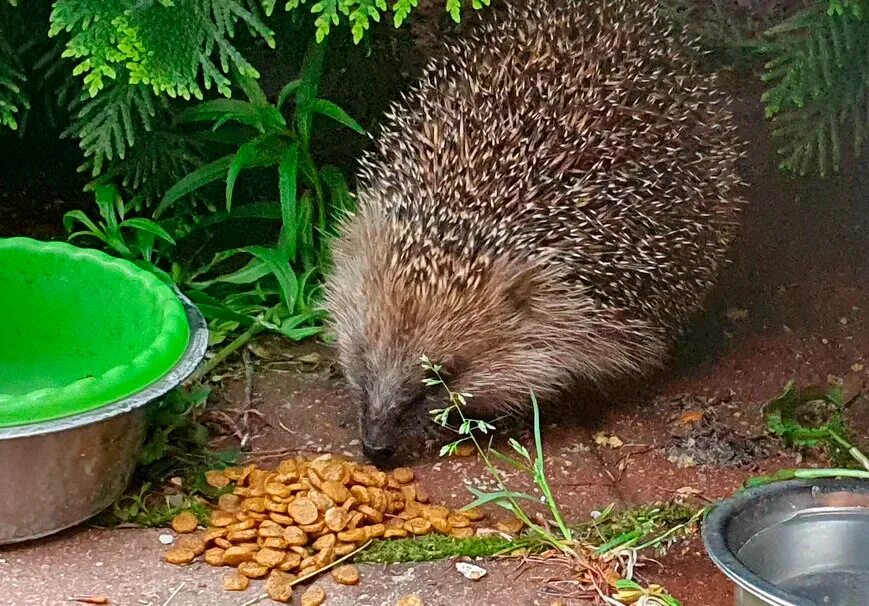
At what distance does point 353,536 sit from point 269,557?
0.18m

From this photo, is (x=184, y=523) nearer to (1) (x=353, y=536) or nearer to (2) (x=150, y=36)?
(1) (x=353, y=536)

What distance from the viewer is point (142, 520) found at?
2307 mm

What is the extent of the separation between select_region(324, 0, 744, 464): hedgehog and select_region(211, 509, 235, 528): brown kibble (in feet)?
1.24

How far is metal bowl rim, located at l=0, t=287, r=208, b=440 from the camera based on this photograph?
2.00m

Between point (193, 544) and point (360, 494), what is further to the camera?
point (360, 494)

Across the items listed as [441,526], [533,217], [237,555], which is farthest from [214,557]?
[533,217]

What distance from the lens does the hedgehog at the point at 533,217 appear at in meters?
2.63

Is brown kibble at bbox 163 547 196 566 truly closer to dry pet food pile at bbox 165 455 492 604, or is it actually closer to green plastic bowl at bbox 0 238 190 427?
dry pet food pile at bbox 165 455 492 604

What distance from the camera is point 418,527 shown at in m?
2.33

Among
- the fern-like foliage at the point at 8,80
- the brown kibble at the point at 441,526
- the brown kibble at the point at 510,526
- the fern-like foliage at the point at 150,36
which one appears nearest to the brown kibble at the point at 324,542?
the brown kibble at the point at 441,526

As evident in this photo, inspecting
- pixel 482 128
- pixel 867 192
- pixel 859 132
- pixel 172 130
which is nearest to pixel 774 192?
pixel 867 192

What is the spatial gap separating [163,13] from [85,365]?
0.86 meters

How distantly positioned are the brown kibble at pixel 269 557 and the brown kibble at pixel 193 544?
119 mm

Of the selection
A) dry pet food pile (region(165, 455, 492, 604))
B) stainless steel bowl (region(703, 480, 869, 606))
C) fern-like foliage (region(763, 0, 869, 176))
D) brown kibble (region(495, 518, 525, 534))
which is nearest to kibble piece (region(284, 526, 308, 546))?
dry pet food pile (region(165, 455, 492, 604))
